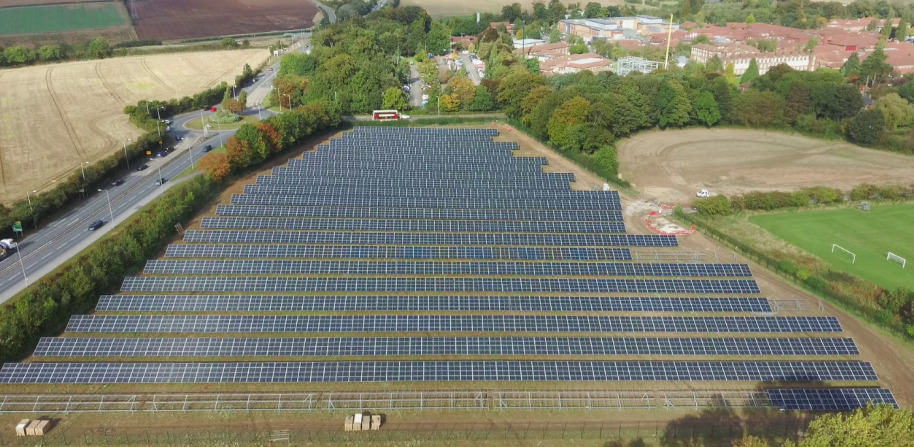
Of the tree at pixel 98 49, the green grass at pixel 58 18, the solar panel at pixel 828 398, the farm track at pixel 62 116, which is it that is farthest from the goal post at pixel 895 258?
the green grass at pixel 58 18

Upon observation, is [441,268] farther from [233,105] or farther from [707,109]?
[233,105]

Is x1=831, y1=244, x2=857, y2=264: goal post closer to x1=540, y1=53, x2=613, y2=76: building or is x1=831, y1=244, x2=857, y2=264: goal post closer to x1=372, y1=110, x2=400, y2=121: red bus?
x1=372, y1=110, x2=400, y2=121: red bus

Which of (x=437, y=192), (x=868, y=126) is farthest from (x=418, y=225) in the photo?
(x=868, y=126)

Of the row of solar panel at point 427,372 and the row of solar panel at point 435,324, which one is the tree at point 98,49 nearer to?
the row of solar panel at point 435,324

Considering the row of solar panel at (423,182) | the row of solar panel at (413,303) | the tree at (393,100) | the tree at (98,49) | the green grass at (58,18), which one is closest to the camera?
the row of solar panel at (413,303)

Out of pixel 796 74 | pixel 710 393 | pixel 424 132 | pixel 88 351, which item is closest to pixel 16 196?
pixel 88 351

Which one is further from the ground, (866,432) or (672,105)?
(672,105)
